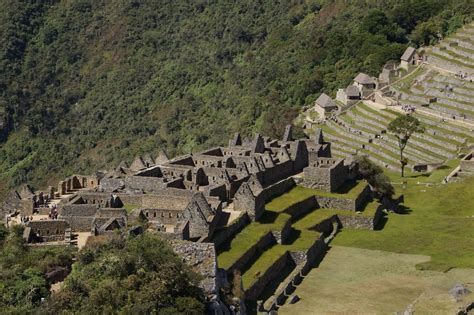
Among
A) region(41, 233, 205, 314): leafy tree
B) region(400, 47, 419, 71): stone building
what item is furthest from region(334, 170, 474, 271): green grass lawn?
region(400, 47, 419, 71): stone building

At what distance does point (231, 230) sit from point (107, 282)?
47.4 ft

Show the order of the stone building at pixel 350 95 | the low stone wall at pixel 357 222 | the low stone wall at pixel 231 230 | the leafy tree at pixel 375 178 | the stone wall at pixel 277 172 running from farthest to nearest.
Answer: the stone building at pixel 350 95 → the leafy tree at pixel 375 178 → the stone wall at pixel 277 172 → the low stone wall at pixel 357 222 → the low stone wall at pixel 231 230

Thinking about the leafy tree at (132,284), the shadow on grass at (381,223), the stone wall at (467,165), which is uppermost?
the leafy tree at (132,284)

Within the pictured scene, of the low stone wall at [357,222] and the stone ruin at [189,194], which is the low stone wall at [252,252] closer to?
the stone ruin at [189,194]

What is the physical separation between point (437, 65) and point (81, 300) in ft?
226

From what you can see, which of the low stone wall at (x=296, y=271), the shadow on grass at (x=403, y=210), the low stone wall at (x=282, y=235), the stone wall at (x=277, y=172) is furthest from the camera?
the shadow on grass at (x=403, y=210)

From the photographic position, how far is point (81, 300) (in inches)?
945

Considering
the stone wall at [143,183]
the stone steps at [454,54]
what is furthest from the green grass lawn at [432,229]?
the stone steps at [454,54]

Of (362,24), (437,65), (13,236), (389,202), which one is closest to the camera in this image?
(13,236)

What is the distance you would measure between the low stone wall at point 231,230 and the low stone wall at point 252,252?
1.12 metres

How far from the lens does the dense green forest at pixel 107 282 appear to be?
77.9 ft

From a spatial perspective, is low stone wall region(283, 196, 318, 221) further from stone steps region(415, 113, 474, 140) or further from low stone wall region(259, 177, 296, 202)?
stone steps region(415, 113, 474, 140)

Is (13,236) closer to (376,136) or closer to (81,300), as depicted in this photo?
(81,300)

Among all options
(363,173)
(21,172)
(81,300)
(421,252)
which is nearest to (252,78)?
(21,172)
